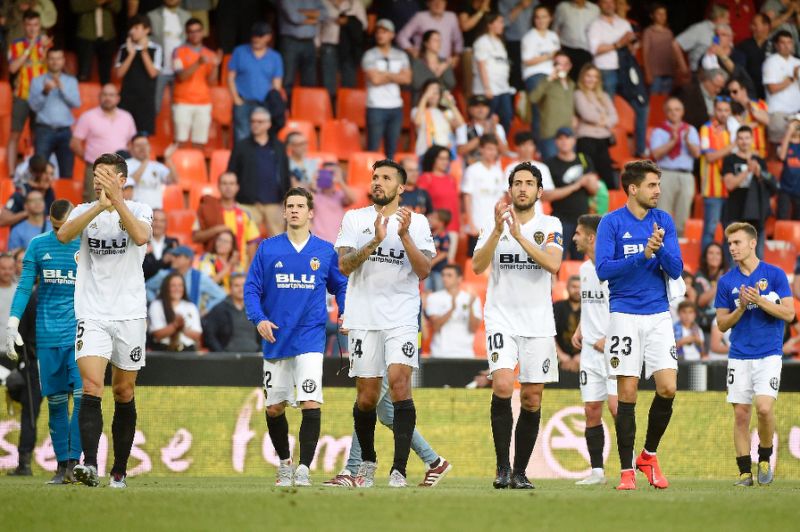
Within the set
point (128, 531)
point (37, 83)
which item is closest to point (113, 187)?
point (128, 531)

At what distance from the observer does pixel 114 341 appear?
10414 millimetres

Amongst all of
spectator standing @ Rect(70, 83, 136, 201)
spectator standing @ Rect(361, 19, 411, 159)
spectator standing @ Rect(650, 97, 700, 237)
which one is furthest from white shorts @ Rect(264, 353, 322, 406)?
spectator standing @ Rect(650, 97, 700, 237)

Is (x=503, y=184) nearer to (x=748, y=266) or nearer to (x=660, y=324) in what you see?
(x=748, y=266)

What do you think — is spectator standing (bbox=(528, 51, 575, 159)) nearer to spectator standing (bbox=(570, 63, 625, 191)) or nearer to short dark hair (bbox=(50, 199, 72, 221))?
spectator standing (bbox=(570, 63, 625, 191))

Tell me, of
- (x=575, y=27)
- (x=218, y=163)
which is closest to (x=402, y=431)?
(x=218, y=163)

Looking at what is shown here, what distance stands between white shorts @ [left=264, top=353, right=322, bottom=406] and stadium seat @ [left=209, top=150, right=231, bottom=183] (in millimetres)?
8923

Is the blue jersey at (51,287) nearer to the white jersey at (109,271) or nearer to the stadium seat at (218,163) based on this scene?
the white jersey at (109,271)

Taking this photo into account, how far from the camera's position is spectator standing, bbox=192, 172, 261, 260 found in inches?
697

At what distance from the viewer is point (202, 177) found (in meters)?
19.9

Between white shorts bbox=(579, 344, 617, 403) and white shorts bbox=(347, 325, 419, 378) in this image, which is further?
white shorts bbox=(579, 344, 617, 403)

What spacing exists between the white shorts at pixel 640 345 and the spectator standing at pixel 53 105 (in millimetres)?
10744

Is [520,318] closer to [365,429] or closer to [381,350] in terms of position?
[381,350]

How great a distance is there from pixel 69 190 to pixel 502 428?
33.5 feet

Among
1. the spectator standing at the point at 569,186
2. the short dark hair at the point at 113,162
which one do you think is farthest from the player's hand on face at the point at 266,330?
the spectator standing at the point at 569,186
